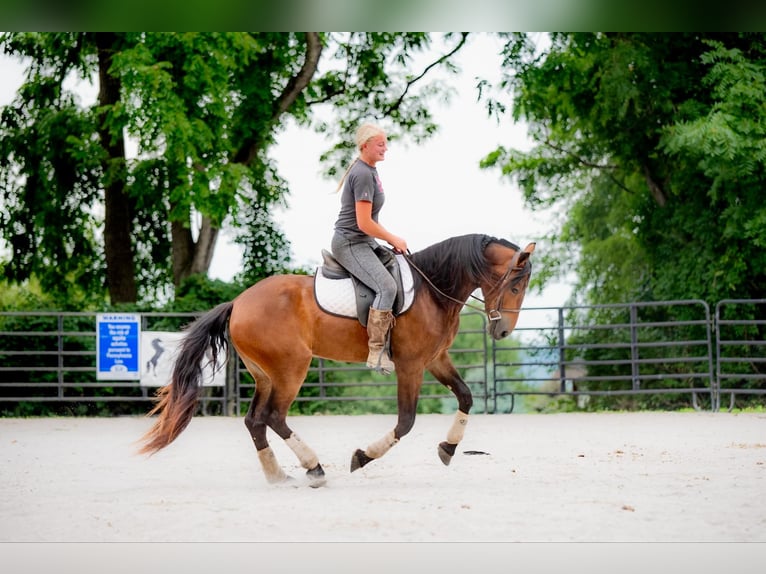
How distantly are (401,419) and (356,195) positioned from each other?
4.16ft

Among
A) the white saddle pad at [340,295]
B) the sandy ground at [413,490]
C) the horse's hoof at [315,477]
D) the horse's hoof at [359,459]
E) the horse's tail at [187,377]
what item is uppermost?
the white saddle pad at [340,295]

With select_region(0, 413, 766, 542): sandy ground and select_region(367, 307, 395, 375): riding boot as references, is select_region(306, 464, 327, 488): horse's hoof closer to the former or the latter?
select_region(0, 413, 766, 542): sandy ground

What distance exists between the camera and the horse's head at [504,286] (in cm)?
581

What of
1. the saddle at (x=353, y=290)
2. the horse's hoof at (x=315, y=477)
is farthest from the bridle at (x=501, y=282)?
the horse's hoof at (x=315, y=477)

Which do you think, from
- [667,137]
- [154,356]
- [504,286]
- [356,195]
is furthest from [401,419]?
[667,137]

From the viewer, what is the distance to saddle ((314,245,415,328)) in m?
5.75

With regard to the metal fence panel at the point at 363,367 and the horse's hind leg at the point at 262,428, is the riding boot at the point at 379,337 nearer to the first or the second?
the horse's hind leg at the point at 262,428

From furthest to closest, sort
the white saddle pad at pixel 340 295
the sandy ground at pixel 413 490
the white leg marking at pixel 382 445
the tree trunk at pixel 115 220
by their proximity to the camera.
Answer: the tree trunk at pixel 115 220
the white saddle pad at pixel 340 295
the white leg marking at pixel 382 445
the sandy ground at pixel 413 490

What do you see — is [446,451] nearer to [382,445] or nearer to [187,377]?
[382,445]

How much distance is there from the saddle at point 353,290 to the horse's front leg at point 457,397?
474mm

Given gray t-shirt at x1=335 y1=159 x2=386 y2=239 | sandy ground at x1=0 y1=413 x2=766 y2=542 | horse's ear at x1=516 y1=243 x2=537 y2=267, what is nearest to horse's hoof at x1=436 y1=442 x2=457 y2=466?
sandy ground at x1=0 y1=413 x2=766 y2=542

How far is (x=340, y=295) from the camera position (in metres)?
5.84
